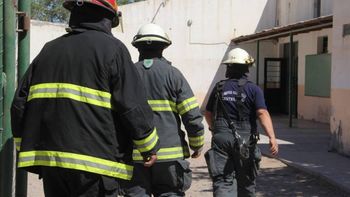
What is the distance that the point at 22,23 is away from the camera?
3.88m

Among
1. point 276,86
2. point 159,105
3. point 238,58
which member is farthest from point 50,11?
point 159,105

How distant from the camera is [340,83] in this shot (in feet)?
34.0

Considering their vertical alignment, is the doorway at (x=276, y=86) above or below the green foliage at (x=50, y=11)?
below

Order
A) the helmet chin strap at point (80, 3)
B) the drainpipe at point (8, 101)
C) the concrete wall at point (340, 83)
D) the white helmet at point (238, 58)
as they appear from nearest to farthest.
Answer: the helmet chin strap at point (80, 3), the drainpipe at point (8, 101), the white helmet at point (238, 58), the concrete wall at point (340, 83)

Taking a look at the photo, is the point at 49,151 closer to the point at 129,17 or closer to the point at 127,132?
the point at 127,132

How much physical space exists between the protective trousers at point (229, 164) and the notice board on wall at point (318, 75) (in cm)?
1139

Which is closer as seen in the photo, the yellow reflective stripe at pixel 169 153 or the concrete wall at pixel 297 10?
the yellow reflective stripe at pixel 169 153

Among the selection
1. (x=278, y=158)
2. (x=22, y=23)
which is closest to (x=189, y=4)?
(x=278, y=158)

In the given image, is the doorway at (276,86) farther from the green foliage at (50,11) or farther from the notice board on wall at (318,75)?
the green foliage at (50,11)

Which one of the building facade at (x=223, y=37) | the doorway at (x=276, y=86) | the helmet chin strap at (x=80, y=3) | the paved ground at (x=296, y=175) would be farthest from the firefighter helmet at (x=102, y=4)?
the doorway at (x=276, y=86)

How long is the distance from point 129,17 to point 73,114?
18547 millimetres

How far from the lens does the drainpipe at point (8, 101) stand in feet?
12.4

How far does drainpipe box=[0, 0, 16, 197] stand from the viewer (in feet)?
12.4

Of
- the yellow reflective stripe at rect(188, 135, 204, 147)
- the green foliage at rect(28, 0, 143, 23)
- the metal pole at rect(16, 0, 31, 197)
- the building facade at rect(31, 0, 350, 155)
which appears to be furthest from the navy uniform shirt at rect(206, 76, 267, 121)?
the green foliage at rect(28, 0, 143, 23)
